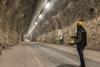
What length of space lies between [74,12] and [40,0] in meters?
10.8

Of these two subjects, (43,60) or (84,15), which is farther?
(84,15)

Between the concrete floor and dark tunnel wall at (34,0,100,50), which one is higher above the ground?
dark tunnel wall at (34,0,100,50)

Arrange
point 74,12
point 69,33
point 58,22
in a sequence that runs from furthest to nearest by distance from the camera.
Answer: point 58,22, point 69,33, point 74,12

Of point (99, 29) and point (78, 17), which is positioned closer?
point (99, 29)

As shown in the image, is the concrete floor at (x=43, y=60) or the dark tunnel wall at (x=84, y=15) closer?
→ the concrete floor at (x=43, y=60)

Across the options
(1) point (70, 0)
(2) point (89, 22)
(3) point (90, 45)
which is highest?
(1) point (70, 0)

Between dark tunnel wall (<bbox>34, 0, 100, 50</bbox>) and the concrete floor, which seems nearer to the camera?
the concrete floor

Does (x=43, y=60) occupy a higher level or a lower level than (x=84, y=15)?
lower

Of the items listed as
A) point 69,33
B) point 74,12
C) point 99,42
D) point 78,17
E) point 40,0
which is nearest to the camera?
point 99,42

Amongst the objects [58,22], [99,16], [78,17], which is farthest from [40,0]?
[99,16]

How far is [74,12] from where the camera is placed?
103 feet

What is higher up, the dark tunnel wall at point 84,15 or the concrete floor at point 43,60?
the dark tunnel wall at point 84,15

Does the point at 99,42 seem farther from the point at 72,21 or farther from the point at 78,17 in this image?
the point at 72,21

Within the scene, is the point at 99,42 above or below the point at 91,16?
below
